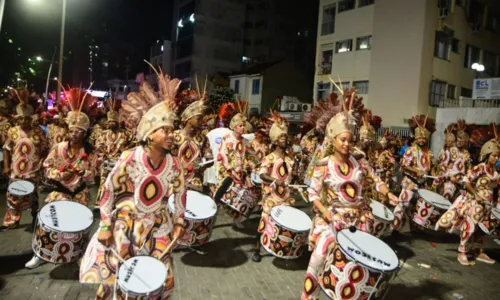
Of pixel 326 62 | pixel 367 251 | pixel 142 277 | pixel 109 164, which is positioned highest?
pixel 326 62

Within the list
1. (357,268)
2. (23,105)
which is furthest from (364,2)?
(357,268)

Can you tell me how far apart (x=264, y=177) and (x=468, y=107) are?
17332mm

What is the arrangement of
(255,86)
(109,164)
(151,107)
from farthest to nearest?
1. (255,86)
2. (109,164)
3. (151,107)

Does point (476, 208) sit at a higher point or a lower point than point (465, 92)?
lower

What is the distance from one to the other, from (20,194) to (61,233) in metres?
2.52

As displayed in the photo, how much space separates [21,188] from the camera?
6.29 meters

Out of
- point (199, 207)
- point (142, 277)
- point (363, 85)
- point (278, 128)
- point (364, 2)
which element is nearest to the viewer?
point (142, 277)

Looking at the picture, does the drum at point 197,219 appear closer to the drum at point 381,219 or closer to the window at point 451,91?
Answer: the drum at point 381,219

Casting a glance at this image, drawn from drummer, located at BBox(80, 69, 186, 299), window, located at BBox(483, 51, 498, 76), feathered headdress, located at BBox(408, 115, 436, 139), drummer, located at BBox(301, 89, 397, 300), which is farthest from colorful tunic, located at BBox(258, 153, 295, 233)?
window, located at BBox(483, 51, 498, 76)

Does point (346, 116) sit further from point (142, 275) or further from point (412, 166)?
point (412, 166)

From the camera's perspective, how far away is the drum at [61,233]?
4285mm

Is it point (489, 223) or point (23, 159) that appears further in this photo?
point (23, 159)

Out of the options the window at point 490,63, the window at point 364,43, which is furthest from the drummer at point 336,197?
the window at point 490,63

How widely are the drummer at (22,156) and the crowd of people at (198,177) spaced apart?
19 millimetres
